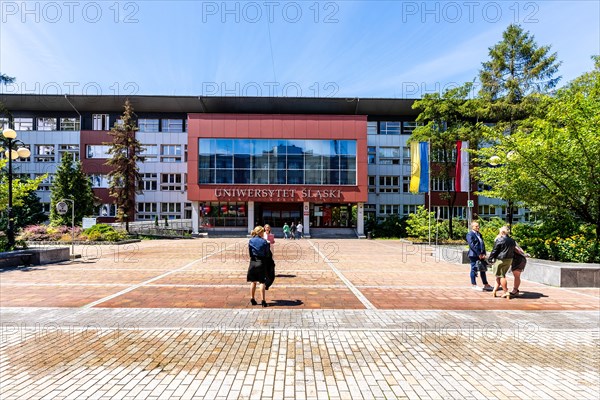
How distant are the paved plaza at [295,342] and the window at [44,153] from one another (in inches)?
1838

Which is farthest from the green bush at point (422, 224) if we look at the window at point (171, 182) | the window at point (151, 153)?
the window at point (151, 153)

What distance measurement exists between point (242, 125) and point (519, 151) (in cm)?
3054

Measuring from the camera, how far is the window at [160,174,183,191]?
48.6 metres

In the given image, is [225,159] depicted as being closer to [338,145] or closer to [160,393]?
[338,145]

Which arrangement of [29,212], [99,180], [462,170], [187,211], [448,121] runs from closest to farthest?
[462,170]
[448,121]
[29,212]
[99,180]
[187,211]

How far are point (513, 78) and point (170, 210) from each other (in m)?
43.1

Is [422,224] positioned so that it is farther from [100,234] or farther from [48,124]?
[48,124]

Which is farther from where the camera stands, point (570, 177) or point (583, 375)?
point (570, 177)

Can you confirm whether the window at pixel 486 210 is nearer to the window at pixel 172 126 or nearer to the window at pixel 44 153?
the window at pixel 172 126

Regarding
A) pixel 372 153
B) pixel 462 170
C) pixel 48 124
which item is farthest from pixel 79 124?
pixel 462 170

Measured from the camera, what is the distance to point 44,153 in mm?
47812

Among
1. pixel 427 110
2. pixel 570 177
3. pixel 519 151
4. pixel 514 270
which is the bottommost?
pixel 514 270

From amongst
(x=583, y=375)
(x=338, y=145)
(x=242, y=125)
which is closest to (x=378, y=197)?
(x=338, y=145)

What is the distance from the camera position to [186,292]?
29.9 ft
